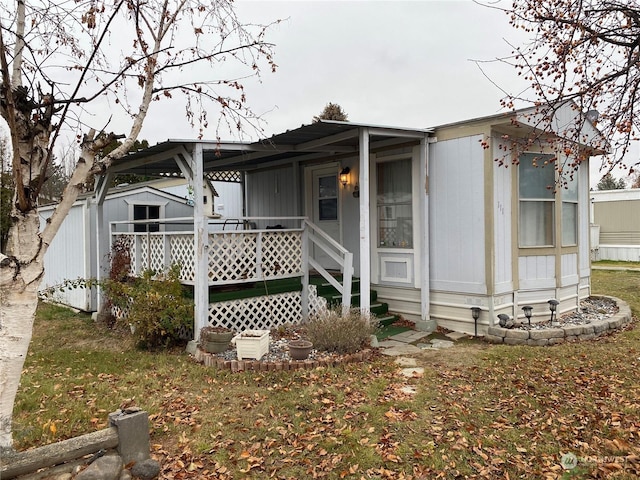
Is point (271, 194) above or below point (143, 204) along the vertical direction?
above

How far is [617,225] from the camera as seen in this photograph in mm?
21750

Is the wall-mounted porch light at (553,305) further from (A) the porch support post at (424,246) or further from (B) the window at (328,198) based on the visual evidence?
(B) the window at (328,198)

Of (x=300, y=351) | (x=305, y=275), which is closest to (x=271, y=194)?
(x=305, y=275)

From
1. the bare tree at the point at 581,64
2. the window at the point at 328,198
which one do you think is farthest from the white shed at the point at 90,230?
the bare tree at the point at 581,64

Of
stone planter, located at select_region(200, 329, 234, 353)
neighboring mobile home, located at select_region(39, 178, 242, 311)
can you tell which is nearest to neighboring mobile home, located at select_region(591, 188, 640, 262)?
neighboring mobile home, located at select_region(39, 178, 242, 311)

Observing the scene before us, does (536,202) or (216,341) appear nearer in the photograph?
(216,341)

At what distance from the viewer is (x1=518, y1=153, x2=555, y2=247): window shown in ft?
24.1

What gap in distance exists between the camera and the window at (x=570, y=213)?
26.2 feet

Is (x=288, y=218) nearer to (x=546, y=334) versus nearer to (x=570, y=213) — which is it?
(x=546, y=334)

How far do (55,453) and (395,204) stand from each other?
624 centimetres

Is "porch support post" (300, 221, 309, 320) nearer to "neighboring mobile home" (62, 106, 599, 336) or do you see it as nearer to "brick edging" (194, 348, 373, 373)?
"neighboring mobile home" (62, 106, 599, 336)

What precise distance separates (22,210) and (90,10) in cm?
170

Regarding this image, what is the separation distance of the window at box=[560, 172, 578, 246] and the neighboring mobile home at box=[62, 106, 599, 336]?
0.02 m

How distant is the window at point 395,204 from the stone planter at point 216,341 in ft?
11.2
